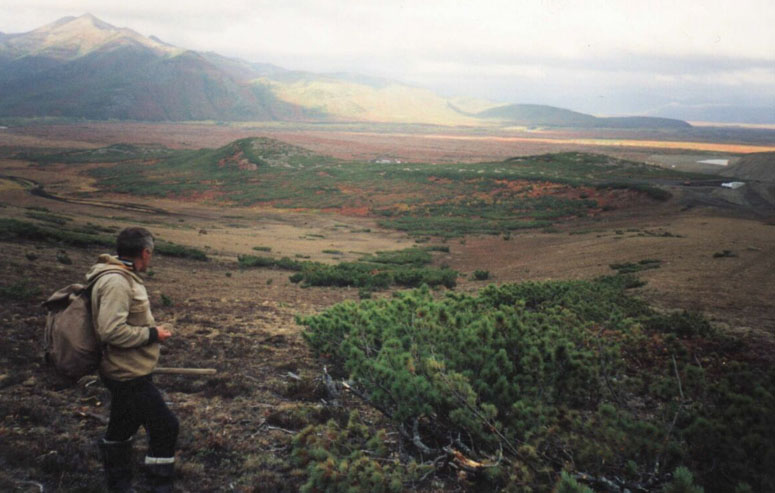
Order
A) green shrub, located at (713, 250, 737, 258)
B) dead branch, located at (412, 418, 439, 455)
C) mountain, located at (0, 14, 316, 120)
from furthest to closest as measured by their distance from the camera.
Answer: mountain, located at (0, 14, 316, 120)
green shrub, located at (713, 250, 737, 258)
dead branch, located at (412, 418, 439, 455)

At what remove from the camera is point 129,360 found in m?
3.20

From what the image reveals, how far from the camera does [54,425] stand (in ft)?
13.5

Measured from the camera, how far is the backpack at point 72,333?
9.75 ft

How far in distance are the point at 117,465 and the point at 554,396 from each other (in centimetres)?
355

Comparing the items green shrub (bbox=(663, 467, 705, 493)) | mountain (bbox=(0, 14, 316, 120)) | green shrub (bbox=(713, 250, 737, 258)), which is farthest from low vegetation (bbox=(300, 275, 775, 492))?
mountain (bbox=(0, 14, 316, 120))

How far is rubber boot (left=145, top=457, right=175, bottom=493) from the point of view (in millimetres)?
3373

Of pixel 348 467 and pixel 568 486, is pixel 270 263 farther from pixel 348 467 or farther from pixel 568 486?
pixel 568 486

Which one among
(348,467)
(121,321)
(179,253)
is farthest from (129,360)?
(179,253)

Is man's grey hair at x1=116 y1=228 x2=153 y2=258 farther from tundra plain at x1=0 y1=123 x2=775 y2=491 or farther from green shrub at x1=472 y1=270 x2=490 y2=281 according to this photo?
green shrub at x1=472 y1=270 x2=490 y2=281

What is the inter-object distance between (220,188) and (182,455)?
49.5 metres

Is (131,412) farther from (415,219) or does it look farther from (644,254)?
(415,219)

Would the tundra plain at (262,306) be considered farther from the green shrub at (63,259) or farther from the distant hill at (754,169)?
the distant hill at (754,169)

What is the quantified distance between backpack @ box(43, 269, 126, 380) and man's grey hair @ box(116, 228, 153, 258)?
196 mm

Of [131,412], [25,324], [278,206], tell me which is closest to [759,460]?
[131,412]
